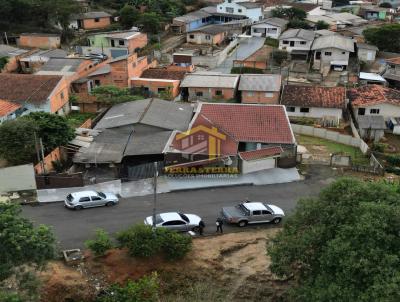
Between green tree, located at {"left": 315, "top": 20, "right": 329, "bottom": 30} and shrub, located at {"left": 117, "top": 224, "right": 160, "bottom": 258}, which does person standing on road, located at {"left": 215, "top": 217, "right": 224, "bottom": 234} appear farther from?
green tree, located at {"left": 315, "top": 20, "right": 329, "bottom": 30}

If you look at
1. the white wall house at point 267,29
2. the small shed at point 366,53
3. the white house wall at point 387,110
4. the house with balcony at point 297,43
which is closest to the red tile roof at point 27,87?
the white house wall at point 387,110

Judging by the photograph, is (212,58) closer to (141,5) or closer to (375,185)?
Answer: (141,5)

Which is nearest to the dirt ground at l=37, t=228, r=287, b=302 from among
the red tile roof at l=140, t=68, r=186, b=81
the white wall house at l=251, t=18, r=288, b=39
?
the red tile roof at l=140, t=68, r=186, b=81

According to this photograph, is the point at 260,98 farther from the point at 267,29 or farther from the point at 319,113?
the point at 267,29

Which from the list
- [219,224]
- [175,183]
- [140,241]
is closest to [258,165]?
[175,183]

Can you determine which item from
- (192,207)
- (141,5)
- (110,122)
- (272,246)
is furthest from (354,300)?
(141,5)
